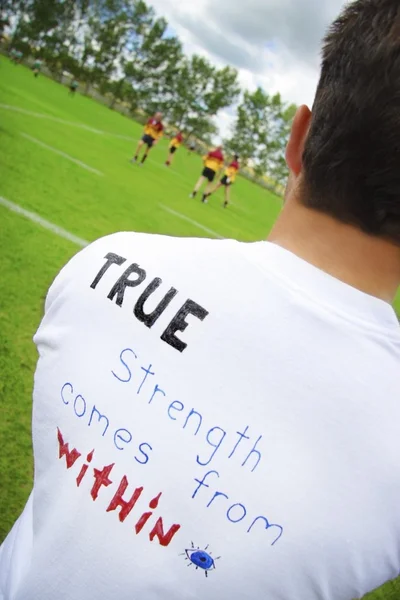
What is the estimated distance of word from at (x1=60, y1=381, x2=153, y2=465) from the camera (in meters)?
0.79

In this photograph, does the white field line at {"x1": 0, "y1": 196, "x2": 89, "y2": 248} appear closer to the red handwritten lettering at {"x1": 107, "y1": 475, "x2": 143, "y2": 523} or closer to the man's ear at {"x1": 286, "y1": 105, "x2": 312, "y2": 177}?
the man's ear at {"x1": 286, "y1": 105, "x2": 312, "y2": 177}

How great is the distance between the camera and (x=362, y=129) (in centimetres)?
75

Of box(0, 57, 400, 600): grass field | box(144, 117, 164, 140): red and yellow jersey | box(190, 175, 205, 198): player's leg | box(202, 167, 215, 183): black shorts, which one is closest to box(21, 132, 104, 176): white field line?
box(0, 57, 400, 600): grass field

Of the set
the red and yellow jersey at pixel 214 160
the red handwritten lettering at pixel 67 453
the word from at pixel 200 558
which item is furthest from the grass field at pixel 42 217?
the word from at pixel 200 558

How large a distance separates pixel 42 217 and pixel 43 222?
0.14 metres

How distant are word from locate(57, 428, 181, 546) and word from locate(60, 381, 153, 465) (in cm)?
4

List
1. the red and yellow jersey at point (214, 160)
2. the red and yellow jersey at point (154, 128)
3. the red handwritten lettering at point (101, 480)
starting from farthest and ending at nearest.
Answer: the red and yellow jersey at point (154, 128)
the red and yellow jersey at point (214, 160)
the red handwritten lettering at point (101, 480)

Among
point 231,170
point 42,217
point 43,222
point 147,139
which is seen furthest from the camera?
point 231,170

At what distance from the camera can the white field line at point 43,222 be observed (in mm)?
5012

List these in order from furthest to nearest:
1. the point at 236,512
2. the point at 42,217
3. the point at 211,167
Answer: the point at 211,167
the point at 42,217
the point at 236,512

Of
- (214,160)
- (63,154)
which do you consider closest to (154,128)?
(214,160)

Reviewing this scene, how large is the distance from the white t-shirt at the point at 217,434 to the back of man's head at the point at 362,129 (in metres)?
0.12

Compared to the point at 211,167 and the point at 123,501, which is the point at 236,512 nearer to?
the point at 123,501

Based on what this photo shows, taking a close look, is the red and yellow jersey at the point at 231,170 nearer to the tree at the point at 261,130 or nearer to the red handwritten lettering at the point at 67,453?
the red handwritten lettering at the point at 67,453
